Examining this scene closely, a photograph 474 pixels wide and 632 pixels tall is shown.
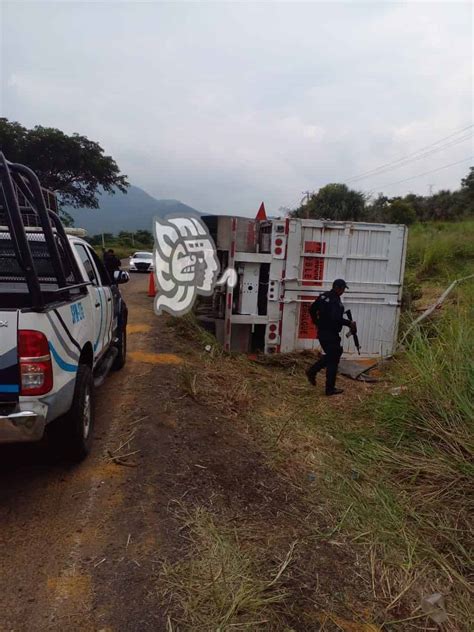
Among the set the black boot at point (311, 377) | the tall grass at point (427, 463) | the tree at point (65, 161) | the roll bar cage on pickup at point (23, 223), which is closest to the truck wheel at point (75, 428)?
the roll bar cage on pickup at point (23, 223)

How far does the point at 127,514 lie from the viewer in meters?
2.99

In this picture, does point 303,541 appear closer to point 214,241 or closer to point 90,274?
point 90,274

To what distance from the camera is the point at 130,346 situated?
25.5ft

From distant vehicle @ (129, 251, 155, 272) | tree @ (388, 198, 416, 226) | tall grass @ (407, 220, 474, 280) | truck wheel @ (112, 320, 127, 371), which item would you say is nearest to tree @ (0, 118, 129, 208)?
distant vehicle @ (129, 251, 155, 272)

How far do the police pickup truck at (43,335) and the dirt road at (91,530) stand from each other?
0.32 meters

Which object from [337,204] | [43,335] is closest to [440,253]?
[43,335]

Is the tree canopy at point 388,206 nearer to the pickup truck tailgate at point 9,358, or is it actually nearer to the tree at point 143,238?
the tree at point 143,238

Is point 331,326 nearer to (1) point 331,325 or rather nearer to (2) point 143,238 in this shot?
(1) point 331,325

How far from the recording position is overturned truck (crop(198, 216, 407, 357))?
25.7ft

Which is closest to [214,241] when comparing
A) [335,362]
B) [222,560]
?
[335,362]

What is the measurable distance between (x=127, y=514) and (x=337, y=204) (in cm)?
3096

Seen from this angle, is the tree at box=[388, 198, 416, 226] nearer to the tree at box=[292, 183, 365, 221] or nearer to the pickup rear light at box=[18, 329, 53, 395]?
the tree at box=[292, 183, 365, 221]

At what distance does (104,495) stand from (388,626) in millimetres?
1895

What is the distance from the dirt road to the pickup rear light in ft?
2.79
